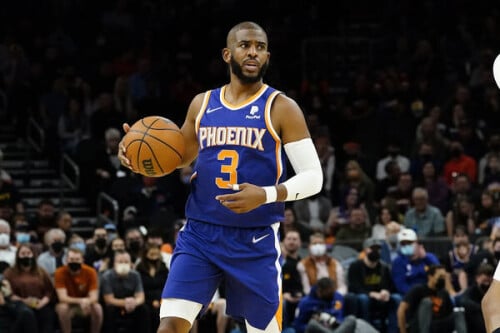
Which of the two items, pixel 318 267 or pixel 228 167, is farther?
pixel 318 267

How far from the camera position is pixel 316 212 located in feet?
53.2

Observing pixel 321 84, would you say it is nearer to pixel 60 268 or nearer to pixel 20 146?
pixel 20 146

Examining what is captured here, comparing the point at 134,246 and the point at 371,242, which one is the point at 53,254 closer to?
the point at 134,246

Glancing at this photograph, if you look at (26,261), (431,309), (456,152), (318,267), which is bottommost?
(431,309)

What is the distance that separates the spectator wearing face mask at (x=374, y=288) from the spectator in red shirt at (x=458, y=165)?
3.31 meters

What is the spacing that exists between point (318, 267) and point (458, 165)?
391cm

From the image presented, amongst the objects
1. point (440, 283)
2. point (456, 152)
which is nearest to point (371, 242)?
point (440, 283)

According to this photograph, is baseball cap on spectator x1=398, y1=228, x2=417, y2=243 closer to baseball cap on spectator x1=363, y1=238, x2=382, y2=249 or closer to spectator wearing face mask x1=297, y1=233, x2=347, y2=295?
baseball cap on spectator x1=363, y1=238, x2=382, y2=249

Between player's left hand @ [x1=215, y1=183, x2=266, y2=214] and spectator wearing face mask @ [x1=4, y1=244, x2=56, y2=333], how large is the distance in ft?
24.1

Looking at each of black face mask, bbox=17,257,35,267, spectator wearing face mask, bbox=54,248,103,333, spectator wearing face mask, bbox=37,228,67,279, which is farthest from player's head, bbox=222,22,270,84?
spectator wearing face mask, bbox=37,228,67,279

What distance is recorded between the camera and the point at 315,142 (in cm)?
1730

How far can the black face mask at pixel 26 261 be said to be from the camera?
42.7ft

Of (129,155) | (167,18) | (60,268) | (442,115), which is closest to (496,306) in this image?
(129,155)

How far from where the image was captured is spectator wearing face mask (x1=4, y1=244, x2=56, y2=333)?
1298cm
